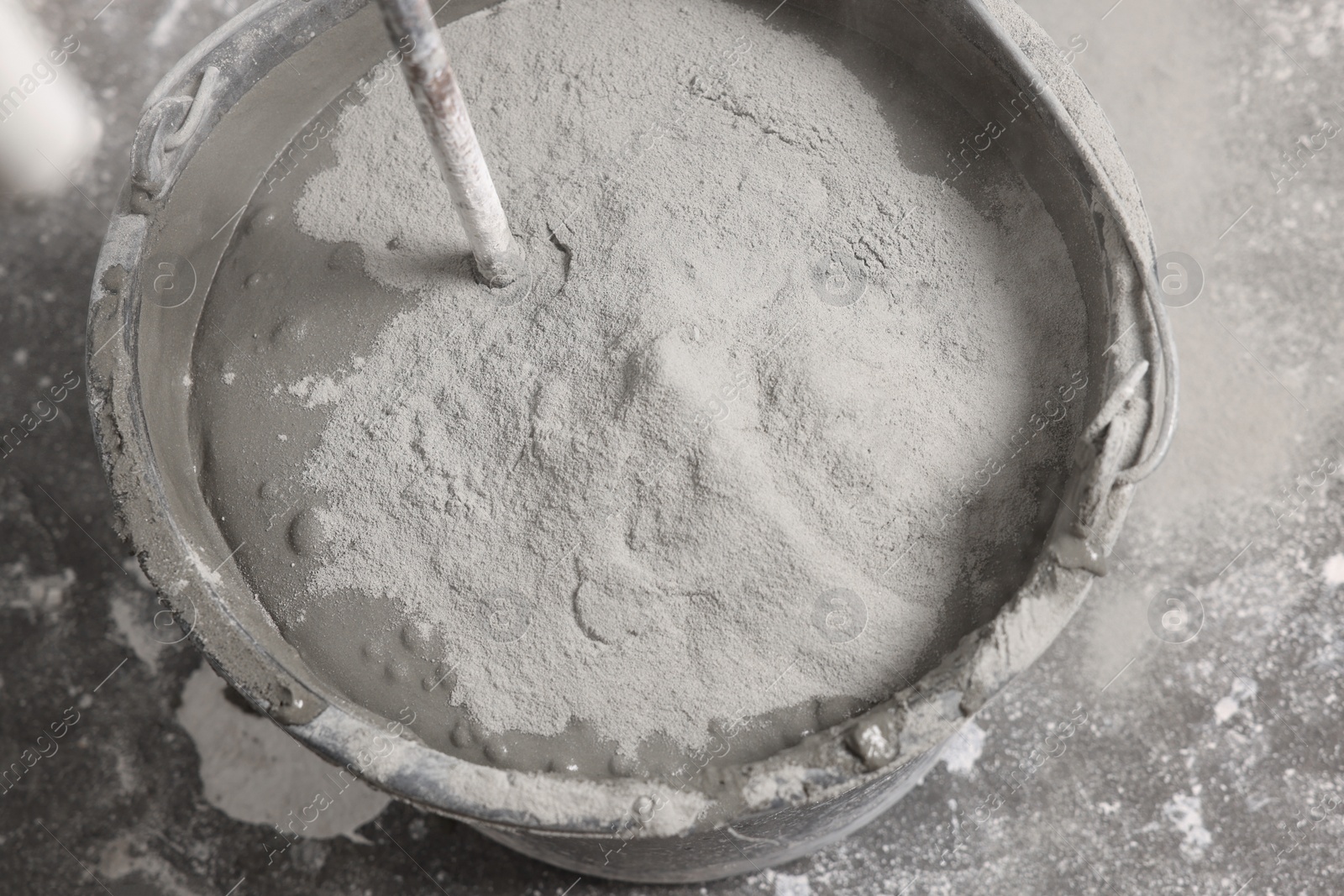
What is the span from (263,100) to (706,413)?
938mm

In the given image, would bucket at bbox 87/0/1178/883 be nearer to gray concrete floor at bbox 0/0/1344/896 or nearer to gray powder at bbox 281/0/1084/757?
gray powder at bbox 281/0/1084/757

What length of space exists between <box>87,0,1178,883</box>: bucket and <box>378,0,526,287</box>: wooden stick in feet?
1.57

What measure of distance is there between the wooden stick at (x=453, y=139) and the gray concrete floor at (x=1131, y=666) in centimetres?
137

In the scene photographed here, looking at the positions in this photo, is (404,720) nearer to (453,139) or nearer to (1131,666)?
(453,139)

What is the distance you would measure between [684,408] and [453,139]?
448mm

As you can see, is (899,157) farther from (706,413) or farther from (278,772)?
(278,772)

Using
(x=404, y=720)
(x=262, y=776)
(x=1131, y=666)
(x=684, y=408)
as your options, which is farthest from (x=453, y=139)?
(x=1131, y=666)

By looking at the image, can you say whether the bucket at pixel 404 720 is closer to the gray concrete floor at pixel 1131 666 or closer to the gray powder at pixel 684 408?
the gray powder at pixel 684 408

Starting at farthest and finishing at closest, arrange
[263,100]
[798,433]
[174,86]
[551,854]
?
[551,854], [263,100], [174,86], [798,433]

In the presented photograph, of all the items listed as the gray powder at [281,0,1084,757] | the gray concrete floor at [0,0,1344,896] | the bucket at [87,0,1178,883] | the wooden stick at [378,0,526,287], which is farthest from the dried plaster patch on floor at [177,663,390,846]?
the wooden stick at [378,0,526,287]

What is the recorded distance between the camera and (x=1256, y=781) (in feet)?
7.30

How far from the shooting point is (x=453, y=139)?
4.36ft

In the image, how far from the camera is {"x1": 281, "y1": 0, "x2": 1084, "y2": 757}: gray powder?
1.39 m

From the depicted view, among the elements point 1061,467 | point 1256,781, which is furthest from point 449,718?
point 1256,781
